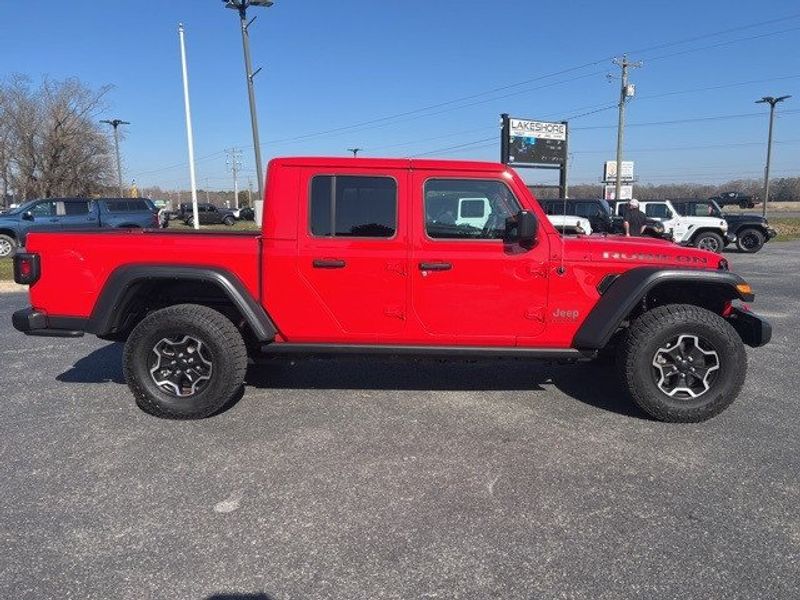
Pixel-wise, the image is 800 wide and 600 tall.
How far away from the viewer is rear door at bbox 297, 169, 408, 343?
4.02 m

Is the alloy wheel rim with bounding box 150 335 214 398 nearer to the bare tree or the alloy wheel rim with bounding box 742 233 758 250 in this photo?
the alloy wheel rim with bounding box 742 233 758 250

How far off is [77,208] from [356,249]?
1615cm

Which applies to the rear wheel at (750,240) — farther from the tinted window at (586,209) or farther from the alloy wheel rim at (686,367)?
the alloy wheel rim at (686,367)

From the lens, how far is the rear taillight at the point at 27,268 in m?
4.12

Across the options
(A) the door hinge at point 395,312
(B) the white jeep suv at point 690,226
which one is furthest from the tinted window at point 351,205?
(B) the white jeep suv at point 690,226

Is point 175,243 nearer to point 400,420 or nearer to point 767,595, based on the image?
point 400,420

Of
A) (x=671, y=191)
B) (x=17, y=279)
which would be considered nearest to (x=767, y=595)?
(x=17, y=279)

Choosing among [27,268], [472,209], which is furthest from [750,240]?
[27,268]

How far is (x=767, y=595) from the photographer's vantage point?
2.27 meters

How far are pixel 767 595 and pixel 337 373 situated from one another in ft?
12.0

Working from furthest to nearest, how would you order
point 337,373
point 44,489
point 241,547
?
point 337,373, point 44,489, point 241,547

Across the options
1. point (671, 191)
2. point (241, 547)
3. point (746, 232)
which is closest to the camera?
point (241, 547)

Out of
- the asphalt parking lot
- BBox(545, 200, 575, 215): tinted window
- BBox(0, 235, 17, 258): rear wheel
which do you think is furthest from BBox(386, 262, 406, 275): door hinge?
BBox(0, 235, 17, 258): rear wheel

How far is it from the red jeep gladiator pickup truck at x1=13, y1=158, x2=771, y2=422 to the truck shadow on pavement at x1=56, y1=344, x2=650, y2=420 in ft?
1.60
